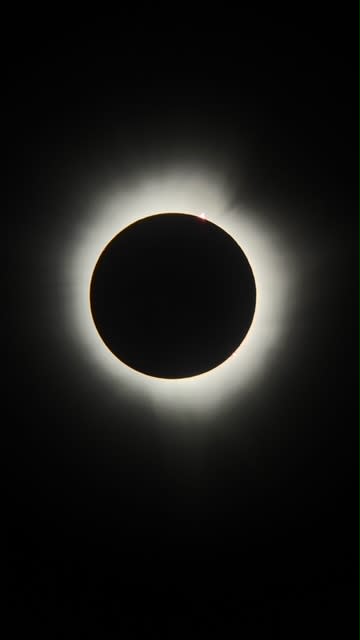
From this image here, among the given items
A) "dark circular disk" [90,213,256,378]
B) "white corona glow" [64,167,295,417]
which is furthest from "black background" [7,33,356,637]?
"dark circular disk" [90,213,256,378]

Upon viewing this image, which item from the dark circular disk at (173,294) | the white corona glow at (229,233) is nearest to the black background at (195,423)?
the white corona glow at (229,233)

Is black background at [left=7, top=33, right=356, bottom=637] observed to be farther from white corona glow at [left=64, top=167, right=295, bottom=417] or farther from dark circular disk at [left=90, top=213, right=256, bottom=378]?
dark circular disk at [left=90, top=213, right=256, bottom=378]

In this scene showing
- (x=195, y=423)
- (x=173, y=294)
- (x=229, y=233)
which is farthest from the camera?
(x=195, y=423)

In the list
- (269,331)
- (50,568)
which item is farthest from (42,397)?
(269,331)

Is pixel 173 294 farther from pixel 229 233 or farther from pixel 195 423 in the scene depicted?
pixel 195 423

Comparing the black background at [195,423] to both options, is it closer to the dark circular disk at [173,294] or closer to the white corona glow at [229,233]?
the white corona glow at [229,233]

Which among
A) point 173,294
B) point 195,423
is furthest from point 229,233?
point 195,423

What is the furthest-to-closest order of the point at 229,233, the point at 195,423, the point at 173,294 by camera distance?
1. the point at 195,423
2. the point at 229,233
3. the point at 173,294
